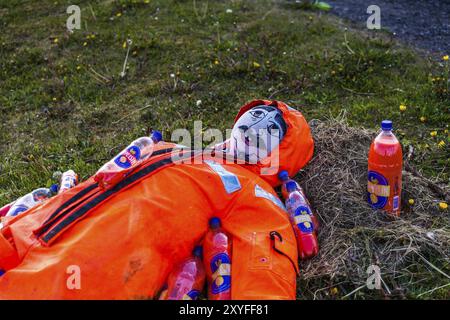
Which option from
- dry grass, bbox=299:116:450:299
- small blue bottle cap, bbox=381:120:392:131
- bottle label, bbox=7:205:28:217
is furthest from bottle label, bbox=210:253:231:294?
bottle label, bbox=7:205:28:217

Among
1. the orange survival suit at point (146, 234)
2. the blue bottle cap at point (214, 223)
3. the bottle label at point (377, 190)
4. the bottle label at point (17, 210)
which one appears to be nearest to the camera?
the orange survival suit at point (146, 234)

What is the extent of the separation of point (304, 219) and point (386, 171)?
65 cm

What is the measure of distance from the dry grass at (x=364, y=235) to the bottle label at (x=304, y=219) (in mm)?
171

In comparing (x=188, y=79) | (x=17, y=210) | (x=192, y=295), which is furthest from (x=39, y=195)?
(x=188, y=79)

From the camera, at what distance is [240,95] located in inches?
229

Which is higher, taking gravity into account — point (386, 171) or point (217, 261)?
point (386, 171)

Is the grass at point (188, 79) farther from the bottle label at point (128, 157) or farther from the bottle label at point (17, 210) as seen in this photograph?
the bottle label at point (128, 157)

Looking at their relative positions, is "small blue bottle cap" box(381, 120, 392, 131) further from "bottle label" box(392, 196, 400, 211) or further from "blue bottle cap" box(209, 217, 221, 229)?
"blue bottle cap" box(209, 217, 221, 229)

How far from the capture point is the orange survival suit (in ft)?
9.30

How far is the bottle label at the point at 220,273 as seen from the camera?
123 inches

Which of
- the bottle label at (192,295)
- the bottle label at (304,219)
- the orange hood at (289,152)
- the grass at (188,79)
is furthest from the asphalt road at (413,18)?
the bottle label at (192,295)

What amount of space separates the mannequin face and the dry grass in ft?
1.73

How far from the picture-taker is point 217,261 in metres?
3.21

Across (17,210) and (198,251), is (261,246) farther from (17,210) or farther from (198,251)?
(17,210)
